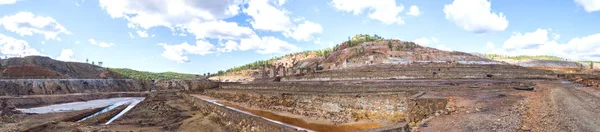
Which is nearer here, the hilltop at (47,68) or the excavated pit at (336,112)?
the excavated pit at (336,112)

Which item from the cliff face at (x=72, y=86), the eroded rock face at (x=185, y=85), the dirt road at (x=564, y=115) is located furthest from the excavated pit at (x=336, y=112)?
the cliff face at (x=72, y=86)

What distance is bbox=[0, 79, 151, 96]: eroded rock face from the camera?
123 feet

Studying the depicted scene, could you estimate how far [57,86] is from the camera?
4181 cm

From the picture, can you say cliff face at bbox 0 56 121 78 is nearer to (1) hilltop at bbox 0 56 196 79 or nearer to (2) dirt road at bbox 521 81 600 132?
(1) hilltop at bbox 0 56 196 79

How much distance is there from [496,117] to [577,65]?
193 feet

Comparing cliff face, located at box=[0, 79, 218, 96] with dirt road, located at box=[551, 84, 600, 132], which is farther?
cliff face, located at box=[0, 79, 218, 96]

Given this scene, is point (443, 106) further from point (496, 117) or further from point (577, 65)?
point (577, 65)

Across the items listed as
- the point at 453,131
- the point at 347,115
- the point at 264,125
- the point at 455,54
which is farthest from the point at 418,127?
the point at 455,54

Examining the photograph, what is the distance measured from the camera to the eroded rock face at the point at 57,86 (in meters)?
37.4

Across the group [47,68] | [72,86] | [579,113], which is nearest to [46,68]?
[47,68]

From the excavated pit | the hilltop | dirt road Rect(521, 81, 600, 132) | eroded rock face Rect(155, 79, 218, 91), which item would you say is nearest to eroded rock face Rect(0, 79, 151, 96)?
the hilltop

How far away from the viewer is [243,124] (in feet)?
45.1

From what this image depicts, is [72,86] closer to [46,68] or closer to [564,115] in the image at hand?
[46,68]

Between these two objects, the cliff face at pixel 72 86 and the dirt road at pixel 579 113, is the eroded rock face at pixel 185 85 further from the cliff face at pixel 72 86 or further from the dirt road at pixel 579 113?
the dirt road at pixel 579 113
